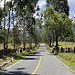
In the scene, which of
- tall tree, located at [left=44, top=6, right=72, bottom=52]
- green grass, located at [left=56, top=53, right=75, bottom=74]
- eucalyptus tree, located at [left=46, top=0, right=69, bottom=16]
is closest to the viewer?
green grass, located at [left=56, top=53, right=75, bottom=74]

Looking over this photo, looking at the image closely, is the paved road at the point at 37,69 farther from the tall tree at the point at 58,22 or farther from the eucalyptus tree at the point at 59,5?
the eucalyptus tree at the point at 59,5

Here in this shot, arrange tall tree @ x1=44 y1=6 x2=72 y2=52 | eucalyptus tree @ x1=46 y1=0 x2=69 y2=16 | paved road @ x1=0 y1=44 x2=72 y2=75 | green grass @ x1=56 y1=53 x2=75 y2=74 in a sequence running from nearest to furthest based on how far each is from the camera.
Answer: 1. paved road @ x1=0 y1=44 x2=72 y2=75
2. green grass @ x1=56 y1=53 x2=75 y2=74
3. tall tree @ x1=44 y1=6 x2=72 y2=52
4. eucalyptus tree @ x1=46 y1=0 x2=69 y2=16

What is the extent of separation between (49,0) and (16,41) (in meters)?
15.2

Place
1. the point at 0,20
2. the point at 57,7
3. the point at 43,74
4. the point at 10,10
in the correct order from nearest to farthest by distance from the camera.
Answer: the point at 43,74, the point at 0,20, the point at 10,10, the point at 57,7

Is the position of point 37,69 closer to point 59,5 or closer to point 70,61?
point 70,61

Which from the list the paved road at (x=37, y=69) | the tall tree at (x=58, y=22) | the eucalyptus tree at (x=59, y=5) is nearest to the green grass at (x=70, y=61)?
the paved road at (x=37, y=69)

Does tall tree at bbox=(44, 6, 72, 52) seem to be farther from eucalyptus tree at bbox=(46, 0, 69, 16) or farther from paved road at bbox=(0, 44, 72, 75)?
paved road at bbox=(0, 44, 72, 75)

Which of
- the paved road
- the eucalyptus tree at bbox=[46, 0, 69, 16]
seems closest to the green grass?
the paved road

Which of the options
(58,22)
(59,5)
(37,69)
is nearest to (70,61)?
(37,69)

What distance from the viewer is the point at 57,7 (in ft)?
140

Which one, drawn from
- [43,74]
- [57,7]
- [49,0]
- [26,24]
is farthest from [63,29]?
[43,74]

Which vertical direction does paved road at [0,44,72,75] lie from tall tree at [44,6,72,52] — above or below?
below

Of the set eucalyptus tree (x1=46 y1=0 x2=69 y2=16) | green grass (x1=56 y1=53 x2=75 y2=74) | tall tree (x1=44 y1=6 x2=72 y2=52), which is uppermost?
eucalyptus tree (x1=46 y1=0 x2=69 y2=16)

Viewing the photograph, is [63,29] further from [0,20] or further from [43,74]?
[43,74]
